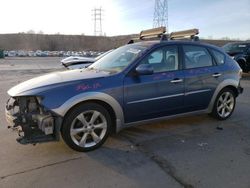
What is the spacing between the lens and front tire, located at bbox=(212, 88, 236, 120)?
5.44 meters

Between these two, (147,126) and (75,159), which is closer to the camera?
(75,159)

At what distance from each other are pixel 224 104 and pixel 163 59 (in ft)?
6.09

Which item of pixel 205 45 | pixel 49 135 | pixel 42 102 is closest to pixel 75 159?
pixel 49 135

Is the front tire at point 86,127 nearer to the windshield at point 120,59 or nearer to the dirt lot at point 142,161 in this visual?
the dirt lot at point 142,161

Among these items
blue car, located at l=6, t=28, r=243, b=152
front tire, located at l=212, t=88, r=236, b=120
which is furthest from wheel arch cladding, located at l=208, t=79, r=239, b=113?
front tire, located at l=212, t=88, r=236, b=120

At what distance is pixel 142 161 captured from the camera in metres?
3.70

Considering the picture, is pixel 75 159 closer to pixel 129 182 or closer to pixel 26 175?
pixel 26 175

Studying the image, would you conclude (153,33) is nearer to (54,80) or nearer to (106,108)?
(106,108)

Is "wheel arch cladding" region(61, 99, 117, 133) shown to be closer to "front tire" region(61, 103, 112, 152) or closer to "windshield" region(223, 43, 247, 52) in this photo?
"front tire" region(61, 103, 112, 152)

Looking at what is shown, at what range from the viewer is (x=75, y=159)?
12.4 ft

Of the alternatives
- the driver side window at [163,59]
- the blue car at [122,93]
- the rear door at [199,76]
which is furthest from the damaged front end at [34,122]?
the rear door at [199,76]

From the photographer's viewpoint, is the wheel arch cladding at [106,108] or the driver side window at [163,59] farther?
the driver side window at [163,59]

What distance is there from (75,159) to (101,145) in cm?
54

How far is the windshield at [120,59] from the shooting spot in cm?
442
